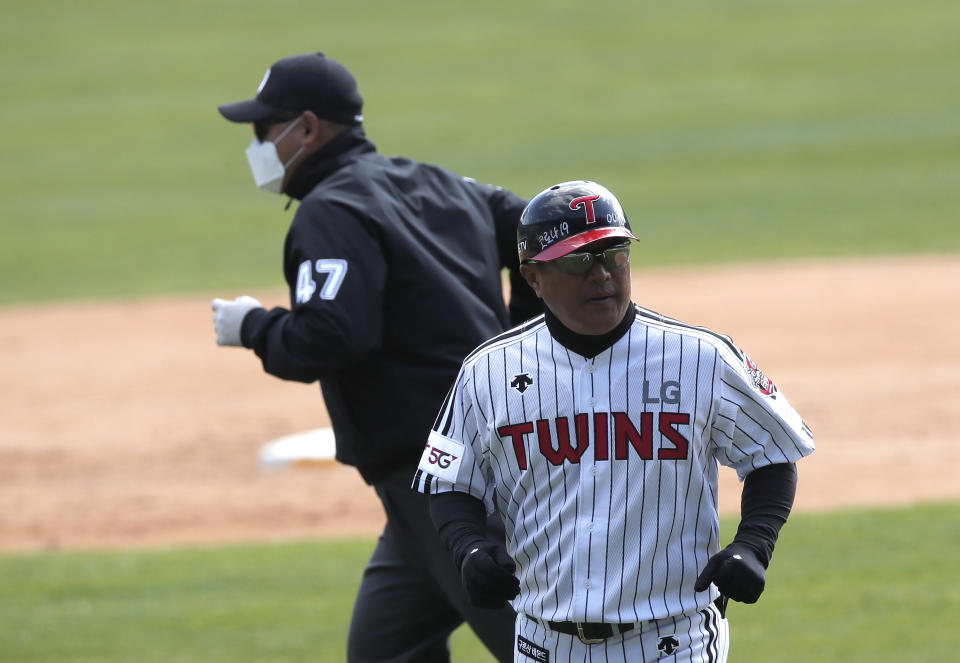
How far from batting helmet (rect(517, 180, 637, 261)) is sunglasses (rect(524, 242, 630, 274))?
0.02 metres

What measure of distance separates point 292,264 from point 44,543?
4364mm

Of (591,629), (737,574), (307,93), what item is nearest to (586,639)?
(591,629)

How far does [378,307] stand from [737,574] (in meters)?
1.55

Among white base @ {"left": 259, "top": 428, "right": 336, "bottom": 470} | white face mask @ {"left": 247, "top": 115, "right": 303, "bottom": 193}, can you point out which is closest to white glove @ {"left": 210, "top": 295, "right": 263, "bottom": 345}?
white face mask @ {"left": 247, "top": 115, "right": 303, "bottom": 193}

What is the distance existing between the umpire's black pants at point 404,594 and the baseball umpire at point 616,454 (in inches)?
40.5

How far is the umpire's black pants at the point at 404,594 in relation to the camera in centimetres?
425

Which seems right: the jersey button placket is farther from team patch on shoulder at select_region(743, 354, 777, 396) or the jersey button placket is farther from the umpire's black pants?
the umpire's black pants

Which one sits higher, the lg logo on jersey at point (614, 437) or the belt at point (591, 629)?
the lg logo on jersey at point (614, 437)

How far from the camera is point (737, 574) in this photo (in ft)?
9.71

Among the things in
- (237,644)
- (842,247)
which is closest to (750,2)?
(842,247)

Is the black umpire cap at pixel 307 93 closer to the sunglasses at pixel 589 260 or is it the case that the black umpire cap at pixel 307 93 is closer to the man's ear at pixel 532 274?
the man's ear at pixel 532 274

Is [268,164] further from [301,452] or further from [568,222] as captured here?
[301,452]

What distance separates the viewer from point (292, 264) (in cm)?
423

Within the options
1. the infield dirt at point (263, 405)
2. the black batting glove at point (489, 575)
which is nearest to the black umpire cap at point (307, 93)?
the black batting glove at point (489, 575)
